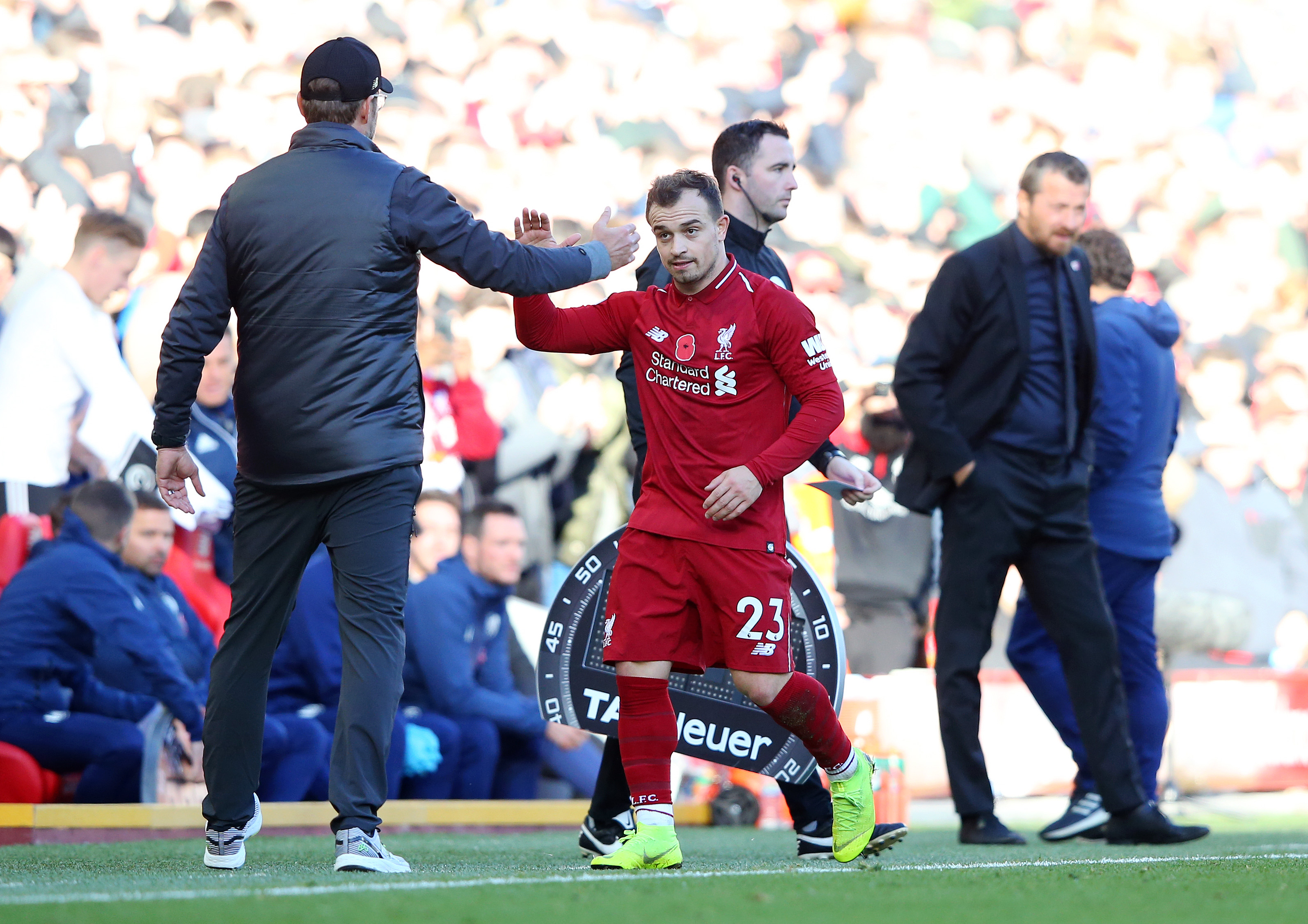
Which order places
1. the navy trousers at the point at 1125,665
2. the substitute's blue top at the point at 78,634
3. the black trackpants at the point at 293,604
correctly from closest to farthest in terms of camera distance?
the black trackpants at the point at 293,604, the substitute's blue top at the point at 78,634, the navy trousers at the point at 1125,665

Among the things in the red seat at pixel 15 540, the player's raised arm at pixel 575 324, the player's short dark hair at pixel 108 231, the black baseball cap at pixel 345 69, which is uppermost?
the player's short dark hair at pixel 108 231

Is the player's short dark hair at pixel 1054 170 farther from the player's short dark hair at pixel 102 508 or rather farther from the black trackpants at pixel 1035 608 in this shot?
the player's short dark hair at pixel 102 508

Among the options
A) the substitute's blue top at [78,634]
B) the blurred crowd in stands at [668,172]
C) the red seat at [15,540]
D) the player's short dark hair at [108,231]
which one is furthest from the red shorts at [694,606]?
the player's short dark hair at [108,231]

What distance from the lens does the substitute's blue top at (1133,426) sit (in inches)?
267

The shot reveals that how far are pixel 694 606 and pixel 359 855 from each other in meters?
1.05

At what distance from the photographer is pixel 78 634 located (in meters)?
6.46

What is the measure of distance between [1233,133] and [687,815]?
39.4 feet

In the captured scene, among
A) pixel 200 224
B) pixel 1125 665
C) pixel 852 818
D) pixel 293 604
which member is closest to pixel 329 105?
pixel 293 604

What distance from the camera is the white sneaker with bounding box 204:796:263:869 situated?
450cm

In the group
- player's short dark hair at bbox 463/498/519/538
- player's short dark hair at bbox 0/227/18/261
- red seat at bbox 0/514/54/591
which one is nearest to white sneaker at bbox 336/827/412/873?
red seat at bbox 0/514/54/591

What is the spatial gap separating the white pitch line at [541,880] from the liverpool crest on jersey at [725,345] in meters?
1.31

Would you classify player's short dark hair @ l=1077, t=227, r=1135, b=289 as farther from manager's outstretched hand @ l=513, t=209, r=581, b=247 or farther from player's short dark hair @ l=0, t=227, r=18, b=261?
player's short dark hair @ l=0, t=227, r=18, b=261

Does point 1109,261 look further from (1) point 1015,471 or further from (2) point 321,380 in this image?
(2) point 321,380

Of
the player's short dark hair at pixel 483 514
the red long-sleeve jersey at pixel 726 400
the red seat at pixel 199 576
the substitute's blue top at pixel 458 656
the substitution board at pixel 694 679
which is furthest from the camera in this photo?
the player's short dark hair at pixel 483 514
